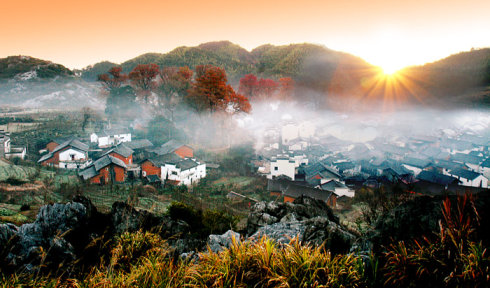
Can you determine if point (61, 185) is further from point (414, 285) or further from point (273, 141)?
point (273, 141)

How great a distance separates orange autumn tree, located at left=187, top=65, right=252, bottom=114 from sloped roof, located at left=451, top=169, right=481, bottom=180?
916 inches

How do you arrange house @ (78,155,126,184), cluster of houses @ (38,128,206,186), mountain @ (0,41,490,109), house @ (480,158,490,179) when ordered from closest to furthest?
house @ (78,155,126,184), cluster of houses @ (38,128,206,186), house @ (480,158,490,179), mountain @ (0,41,490,109)

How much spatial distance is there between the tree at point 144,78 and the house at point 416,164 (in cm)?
3532

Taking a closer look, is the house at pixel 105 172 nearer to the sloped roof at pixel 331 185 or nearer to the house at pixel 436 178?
the sloped roof at pixel 331 185

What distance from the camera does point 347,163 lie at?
2841cm

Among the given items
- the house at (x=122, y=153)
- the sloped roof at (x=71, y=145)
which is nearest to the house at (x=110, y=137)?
the sloped roof at (x=71, y=145)

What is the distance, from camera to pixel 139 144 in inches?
1164

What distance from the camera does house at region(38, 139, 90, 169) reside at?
73.7 feet

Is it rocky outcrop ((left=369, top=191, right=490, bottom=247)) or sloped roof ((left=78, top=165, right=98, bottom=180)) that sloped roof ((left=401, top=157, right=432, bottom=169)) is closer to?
rocky outcrop ((left=369, top=191, right=490, bottom=247))

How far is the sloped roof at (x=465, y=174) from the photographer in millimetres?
21797

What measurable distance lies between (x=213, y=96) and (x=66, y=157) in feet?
56.4

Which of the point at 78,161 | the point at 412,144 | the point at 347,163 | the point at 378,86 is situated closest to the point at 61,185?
the point at 78,161


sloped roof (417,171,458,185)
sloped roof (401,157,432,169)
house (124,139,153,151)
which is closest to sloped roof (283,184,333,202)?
sloped roof (417,171,458,185)

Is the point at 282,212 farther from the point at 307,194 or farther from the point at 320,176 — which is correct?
the point at 320,176
